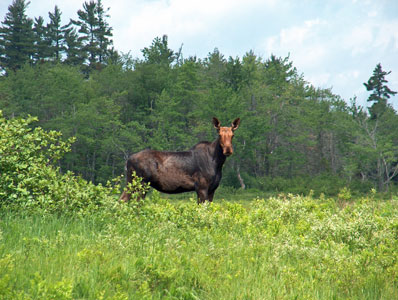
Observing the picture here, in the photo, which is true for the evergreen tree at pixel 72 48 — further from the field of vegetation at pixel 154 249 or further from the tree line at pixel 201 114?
the field of vegetation at pixel 154 249

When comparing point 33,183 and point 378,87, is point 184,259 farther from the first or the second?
point 378,87

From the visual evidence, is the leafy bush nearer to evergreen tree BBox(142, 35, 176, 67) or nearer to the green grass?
the green grass

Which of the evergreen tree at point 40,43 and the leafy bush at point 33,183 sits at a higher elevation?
the evergreen tree at point 40,43

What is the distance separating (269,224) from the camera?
10.6 m

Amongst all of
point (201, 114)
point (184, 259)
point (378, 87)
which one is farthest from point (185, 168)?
point (378, 87)

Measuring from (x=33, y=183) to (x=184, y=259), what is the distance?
14.6ft

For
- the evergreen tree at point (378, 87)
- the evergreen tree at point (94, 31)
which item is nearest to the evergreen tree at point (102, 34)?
the evergreen tree at point (94, 31)

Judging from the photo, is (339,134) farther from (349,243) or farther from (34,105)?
(349,243)

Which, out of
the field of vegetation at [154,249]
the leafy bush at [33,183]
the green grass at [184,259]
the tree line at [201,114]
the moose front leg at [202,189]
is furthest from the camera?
the tree line at [201,114]

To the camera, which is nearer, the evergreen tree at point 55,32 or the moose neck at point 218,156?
the moose neck at point 218,156

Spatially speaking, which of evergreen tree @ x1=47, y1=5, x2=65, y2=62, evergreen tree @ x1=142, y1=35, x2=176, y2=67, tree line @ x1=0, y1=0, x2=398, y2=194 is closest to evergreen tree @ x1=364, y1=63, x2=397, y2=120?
tree line @ x1=0, y1=0, x2=398, y2=194

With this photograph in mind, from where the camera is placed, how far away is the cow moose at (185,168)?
13.7 meters

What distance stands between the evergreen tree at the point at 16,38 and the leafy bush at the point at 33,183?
216ft

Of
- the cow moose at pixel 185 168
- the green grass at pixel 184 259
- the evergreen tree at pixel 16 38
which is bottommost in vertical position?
the green grass at pixel 184 259
